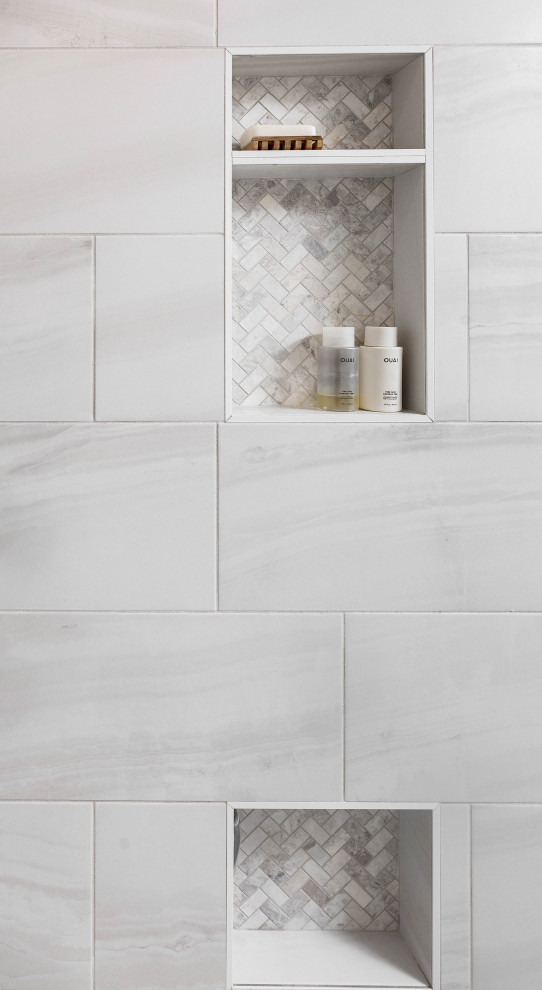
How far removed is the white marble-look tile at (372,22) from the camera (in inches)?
45.6

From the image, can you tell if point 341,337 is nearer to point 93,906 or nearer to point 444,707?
point 444,707

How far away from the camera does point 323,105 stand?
1309 mm

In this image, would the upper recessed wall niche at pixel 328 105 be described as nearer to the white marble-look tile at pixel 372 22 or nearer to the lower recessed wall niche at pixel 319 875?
the white marble-look tile at pixel 372 22

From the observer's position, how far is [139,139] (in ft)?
3.84

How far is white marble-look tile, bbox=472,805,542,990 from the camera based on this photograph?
3.93ft

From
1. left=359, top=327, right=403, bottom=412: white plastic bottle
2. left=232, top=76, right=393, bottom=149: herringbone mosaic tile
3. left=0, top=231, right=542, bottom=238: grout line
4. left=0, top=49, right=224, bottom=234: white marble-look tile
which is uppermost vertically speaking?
left=232, top=76, right=393, bottom=149: herringbone mosaic tile

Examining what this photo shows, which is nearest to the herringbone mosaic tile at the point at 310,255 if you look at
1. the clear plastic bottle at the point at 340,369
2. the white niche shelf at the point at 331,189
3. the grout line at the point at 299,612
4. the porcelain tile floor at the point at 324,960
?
the white niche shelf at the point at 331,189

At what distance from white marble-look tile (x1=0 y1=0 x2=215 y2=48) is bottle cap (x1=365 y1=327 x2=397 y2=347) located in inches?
18.4

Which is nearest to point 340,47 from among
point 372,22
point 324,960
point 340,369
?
point 372,22

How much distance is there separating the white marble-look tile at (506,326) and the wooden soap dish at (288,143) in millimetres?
268

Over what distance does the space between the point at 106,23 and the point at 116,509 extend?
0.69 m

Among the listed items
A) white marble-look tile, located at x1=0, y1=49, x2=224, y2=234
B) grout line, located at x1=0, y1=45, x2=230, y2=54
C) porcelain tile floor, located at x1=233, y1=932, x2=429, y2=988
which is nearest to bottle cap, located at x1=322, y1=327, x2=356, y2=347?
white marble-look tile, located at x1=0, y1=49, x2=224, y2=234

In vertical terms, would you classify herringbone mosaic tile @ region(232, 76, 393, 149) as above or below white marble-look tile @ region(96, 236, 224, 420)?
above

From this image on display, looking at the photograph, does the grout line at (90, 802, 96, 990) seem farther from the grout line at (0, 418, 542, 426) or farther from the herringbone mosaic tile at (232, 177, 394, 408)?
the herringbone mosaic tile at (232, 177, 394, 408)
